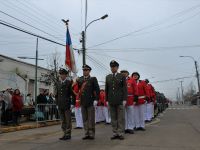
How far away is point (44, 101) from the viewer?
19.8 m

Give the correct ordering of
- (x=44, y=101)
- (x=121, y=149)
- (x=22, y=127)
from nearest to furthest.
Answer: (x=121, y=149)
(x=22, y=127)
(x=44, y=101)

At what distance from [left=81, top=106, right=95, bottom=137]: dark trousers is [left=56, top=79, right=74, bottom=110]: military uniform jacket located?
474mm

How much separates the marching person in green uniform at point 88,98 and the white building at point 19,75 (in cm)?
2452

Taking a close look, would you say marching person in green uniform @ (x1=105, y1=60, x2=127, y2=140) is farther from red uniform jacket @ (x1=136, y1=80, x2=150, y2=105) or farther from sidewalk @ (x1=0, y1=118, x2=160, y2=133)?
sidewalk @ (x1=0, y1=118, x2=160, y2=133)

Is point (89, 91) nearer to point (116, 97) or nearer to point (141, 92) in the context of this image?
point (116, 97)

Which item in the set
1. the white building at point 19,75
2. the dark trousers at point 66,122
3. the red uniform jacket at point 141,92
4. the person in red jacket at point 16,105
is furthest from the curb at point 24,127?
the white building at point 19,75

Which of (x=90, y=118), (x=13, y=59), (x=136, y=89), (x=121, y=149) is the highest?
(x=13, y=59)

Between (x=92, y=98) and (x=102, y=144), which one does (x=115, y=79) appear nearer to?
(x=92, y=98)

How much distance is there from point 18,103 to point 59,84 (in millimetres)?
7211

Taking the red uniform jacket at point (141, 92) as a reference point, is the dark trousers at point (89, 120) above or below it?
below

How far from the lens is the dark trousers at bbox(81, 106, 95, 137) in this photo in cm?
1060

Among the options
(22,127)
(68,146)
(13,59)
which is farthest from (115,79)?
(13,59)

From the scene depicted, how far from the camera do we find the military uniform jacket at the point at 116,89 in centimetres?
1066

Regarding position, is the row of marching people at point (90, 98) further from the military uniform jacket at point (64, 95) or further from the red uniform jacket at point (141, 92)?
the red uniform jacket at point (141, 92)
